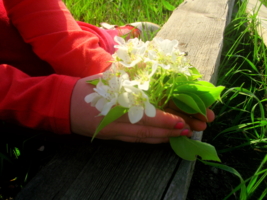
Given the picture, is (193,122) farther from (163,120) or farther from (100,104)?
(100,104)

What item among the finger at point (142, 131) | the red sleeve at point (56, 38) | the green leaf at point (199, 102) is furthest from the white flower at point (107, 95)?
the red sleeve at point (56, 38)

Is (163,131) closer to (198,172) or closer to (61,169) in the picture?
(61,169)

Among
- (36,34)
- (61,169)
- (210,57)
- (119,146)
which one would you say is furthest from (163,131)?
(36,34)

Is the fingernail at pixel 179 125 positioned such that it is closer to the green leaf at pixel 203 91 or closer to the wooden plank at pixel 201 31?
the green leaf at pixel 203 91

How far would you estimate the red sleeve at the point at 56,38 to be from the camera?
986 millimetres

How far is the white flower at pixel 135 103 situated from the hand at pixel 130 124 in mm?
102

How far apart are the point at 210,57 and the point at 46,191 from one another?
2.47ft

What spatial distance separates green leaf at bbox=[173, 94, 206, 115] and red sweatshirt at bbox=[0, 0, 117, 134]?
0.95 feet

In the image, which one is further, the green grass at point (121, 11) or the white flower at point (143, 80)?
the green grass at point (121, 11)

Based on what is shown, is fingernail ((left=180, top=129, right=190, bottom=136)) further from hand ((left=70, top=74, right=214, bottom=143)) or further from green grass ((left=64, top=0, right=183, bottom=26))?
green grass ((left=64, top=0, right=183, bottom=26))

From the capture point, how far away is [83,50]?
0.99 meters

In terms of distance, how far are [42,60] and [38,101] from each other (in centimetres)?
36

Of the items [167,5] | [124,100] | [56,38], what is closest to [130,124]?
[124,100]

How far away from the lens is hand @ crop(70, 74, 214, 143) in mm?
699
